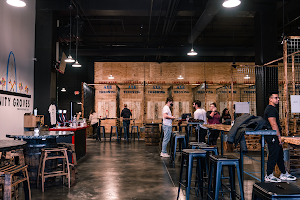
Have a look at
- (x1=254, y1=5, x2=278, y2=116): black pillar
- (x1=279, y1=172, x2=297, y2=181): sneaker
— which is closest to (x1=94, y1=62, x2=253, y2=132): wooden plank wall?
(x1=254, y1=5, x2=278, y2=116): black pillar

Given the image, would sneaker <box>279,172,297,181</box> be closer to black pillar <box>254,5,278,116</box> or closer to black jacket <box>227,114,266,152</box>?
black jacket <box>227,114,266,152</box>

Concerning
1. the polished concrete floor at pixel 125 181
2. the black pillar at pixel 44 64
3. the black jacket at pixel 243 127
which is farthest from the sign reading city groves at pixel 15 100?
the black jacket at pixel 243 127

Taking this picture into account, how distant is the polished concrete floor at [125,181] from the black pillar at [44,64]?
2.27m

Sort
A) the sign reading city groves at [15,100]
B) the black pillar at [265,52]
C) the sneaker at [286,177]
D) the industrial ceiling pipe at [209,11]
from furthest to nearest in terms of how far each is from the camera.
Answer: the black pillar at [265,52] < the industrial ceiling pipe at [209,11] < the sign reading city groves at [15,100] < the sneaker at [286,177]

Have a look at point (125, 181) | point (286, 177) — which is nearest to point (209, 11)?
point (286, 177)

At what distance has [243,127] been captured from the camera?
3.10m

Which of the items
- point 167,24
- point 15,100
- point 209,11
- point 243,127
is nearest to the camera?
point 243,127

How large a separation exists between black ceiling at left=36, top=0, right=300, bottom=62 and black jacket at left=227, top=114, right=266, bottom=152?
3.50 m

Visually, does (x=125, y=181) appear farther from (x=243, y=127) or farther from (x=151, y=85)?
(x=151, y=85)

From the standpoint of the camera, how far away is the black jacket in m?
3.06

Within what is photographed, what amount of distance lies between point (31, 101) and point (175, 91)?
27.4ft

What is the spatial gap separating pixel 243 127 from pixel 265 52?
5349 millimetres

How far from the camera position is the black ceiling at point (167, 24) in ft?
24.8

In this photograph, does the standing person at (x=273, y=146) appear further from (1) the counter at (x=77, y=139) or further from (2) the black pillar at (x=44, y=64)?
(2) the black pillar at (x=44, y=64)
